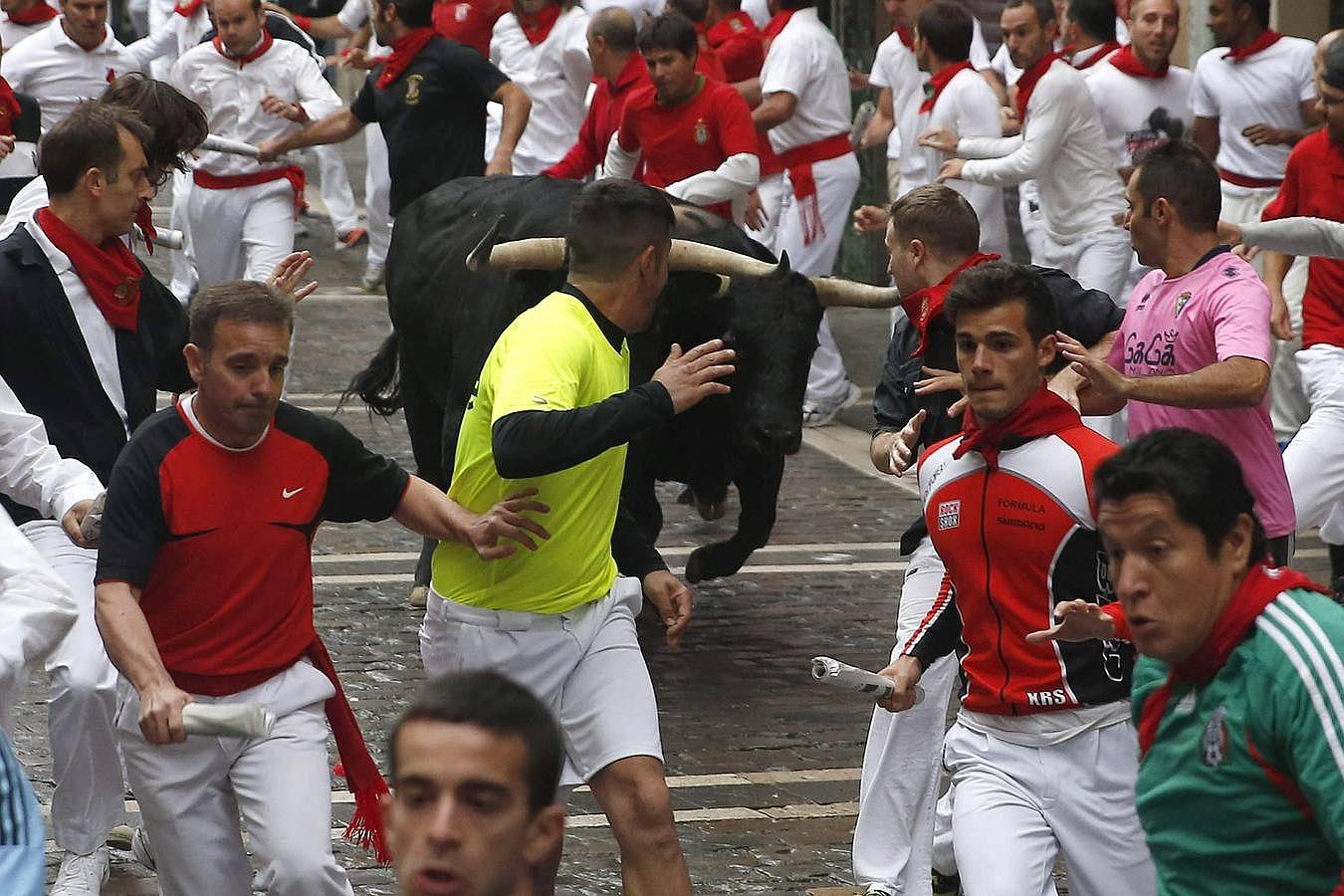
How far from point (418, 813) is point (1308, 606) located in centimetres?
150

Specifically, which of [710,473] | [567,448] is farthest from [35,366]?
[710,473]

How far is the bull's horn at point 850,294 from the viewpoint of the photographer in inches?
340

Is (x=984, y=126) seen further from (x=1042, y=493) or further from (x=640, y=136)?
(x=1042, y=493)

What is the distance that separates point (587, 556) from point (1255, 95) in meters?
7.16

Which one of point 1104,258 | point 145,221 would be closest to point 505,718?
point 145,221

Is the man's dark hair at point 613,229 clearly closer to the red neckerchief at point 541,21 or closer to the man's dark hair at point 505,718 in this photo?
the man's dark hair at point 505,718

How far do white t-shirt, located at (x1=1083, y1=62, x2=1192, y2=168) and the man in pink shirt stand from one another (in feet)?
18.0

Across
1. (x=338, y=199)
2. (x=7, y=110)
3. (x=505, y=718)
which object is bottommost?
(x=338, y=199)

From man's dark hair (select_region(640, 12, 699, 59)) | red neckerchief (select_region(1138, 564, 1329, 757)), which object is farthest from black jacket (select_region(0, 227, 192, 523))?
man's dark hair (select_region(640, 12, 699, 59))

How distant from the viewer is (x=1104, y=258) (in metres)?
12.0

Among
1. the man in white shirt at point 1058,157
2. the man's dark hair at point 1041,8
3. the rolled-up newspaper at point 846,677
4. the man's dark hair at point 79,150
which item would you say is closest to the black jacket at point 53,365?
the man's dark hair at point 79,150

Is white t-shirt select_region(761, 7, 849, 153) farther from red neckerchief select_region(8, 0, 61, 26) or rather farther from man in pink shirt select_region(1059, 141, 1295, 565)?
man in pink shirt select_region(1059, 141, 1295, 565)

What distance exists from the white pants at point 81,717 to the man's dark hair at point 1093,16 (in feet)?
26.6

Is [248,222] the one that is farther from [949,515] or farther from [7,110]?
[949,515]
